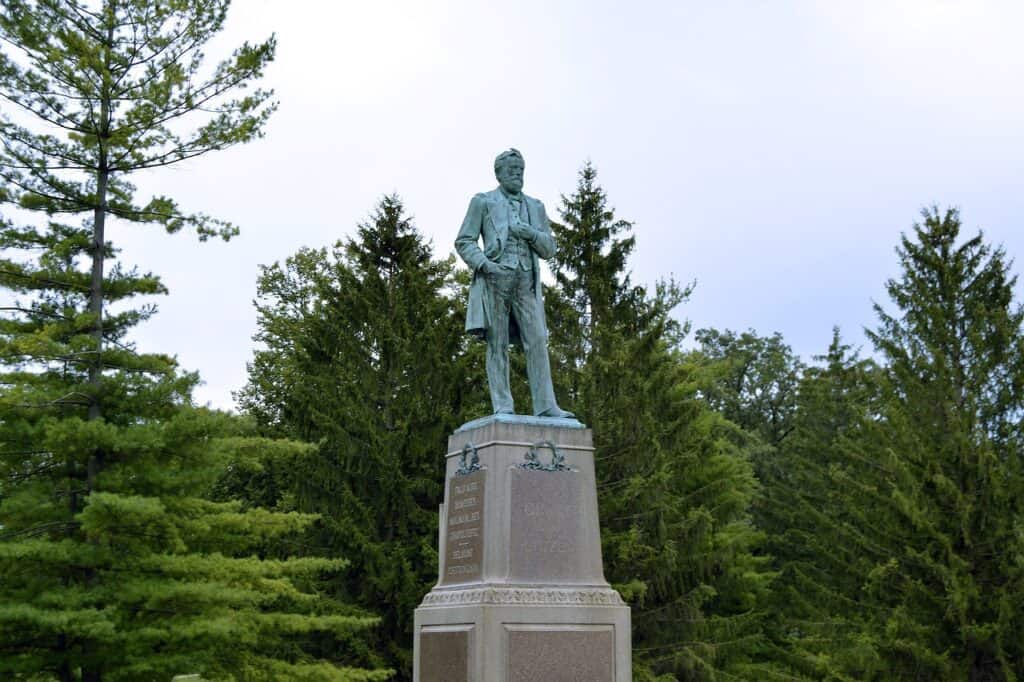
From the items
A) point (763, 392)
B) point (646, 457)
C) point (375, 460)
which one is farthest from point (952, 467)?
point (763, 392)

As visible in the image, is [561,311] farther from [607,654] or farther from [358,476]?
[607,654]

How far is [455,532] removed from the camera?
1087 cm

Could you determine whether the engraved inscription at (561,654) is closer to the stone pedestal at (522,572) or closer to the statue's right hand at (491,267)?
the stone pedestal at (522,572)

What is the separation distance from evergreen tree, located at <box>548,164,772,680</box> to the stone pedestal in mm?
10667

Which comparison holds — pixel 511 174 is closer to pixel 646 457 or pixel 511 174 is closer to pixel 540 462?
pixel 540 462

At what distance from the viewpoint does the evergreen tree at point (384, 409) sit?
22391 millimetres

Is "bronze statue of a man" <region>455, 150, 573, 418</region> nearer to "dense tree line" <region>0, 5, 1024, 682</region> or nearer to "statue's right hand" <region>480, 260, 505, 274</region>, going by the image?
"statue's right hand" <region>480, 260, 505, 274</region>

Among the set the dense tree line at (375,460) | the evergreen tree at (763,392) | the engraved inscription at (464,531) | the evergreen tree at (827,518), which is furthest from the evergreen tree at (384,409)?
the evergreen tree at (763,392)

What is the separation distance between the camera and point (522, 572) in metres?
10.2

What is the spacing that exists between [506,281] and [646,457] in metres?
12.1

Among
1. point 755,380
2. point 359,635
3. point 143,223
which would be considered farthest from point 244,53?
point 755,380

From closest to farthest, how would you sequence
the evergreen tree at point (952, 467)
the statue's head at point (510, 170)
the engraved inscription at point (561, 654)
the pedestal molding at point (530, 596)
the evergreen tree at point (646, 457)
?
1. the engraved inscription at point (561, 654)
2. the pedestal molding at point (530, 596)
3. the statue's head at point (510, 170)
4. the evergreen tree at point (952, 467)
5. the evergreen tree at point (646, 457)

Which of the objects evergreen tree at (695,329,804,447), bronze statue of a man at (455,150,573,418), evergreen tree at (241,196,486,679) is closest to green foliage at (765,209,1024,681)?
evergreen tree at (241,196,486,679)

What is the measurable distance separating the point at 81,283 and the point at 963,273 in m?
15.5
